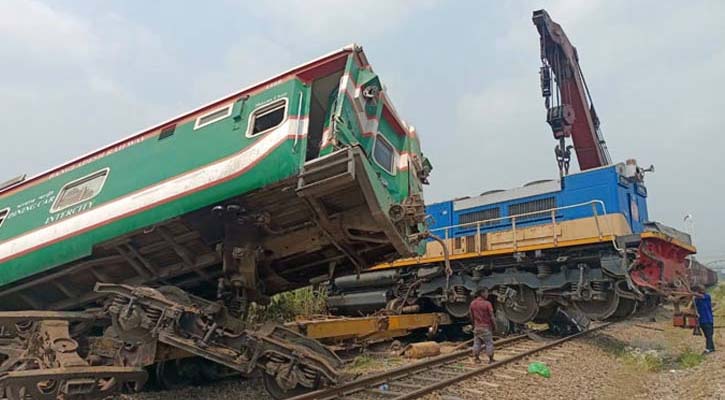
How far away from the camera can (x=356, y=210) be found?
5.35m

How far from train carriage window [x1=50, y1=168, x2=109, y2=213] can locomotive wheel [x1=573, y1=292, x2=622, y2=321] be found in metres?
9.13

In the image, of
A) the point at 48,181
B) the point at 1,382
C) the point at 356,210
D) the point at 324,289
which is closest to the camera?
the point at 1,382

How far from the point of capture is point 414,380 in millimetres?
6641

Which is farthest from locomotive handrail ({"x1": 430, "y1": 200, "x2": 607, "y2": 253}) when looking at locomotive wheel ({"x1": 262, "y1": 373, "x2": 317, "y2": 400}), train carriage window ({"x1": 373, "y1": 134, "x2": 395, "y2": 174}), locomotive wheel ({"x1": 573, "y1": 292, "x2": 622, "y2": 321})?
locomotive wheel ({"x1": 262, "y1": 373, "x2": 317, "y2": 400})

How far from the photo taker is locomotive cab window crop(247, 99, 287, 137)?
5270 millimetres

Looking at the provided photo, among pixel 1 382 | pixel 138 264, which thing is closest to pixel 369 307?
pixel 138 264

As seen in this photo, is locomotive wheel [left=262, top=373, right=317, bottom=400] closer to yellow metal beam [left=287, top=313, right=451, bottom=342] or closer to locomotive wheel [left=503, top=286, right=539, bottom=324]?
yellow metal beam [left=287, top=313, right=451, bottom=342]

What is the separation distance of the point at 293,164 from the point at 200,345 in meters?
2.02

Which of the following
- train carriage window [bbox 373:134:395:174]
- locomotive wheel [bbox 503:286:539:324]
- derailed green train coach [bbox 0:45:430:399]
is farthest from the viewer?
locomotive wheel [bbox 503:286:539:324]

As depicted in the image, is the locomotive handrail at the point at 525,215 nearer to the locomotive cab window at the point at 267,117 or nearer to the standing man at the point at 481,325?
the standing man at the point at 481,325

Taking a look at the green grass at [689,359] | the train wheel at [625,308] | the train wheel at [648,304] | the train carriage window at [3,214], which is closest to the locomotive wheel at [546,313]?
the train wheel at [625,308]

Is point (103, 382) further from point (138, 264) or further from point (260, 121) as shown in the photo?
point (260, 121)

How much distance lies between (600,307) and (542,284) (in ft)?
3.88

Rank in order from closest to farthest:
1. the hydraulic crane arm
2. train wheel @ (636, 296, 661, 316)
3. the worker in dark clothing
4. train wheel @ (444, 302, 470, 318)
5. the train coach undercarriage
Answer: the worker in dark clothing → the train coach undercarriage → train wheel @ (636, 296, 661, 316) → train wheel @ (444, 302, 470, 318) → the hydraulic crane arm
